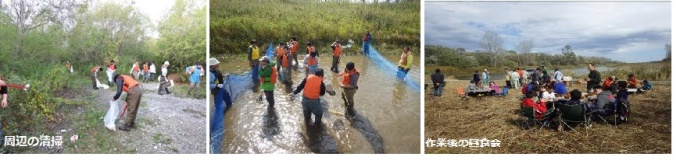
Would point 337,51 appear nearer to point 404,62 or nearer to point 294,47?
point 294,47

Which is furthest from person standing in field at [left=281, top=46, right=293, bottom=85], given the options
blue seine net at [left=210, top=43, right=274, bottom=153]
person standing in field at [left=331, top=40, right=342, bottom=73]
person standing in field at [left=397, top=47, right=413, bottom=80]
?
person standing in field at [left=397, top=47, right=413, bottom=80]

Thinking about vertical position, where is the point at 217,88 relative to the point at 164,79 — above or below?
below

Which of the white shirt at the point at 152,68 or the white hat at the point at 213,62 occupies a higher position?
the white hat at the point at 213,62

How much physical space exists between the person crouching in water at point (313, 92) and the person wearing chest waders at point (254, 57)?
26.3 inches

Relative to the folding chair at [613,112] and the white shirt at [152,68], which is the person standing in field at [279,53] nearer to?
the white shirt at [152,68]

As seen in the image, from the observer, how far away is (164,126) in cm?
659

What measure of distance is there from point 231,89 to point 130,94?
1.27 metres

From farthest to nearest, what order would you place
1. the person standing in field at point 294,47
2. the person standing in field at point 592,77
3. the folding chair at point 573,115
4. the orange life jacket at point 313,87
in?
the person standing in field at point 294,47
the person standing in field at point 592,77
the folding chair at point 573,115
the orange life jacket at point 313,87

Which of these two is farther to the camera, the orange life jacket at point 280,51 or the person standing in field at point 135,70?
the orange life jacket at point 280,51

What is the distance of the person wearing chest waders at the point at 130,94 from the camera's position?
6.56 m

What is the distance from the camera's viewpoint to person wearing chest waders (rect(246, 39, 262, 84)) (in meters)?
6.77

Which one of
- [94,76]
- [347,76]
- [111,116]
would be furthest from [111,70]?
[347,76]

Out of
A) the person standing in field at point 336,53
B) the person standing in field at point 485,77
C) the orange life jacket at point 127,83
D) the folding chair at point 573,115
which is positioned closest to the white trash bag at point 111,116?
the orange life jacket at point 127,83

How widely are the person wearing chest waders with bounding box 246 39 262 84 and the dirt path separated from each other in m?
0.73
